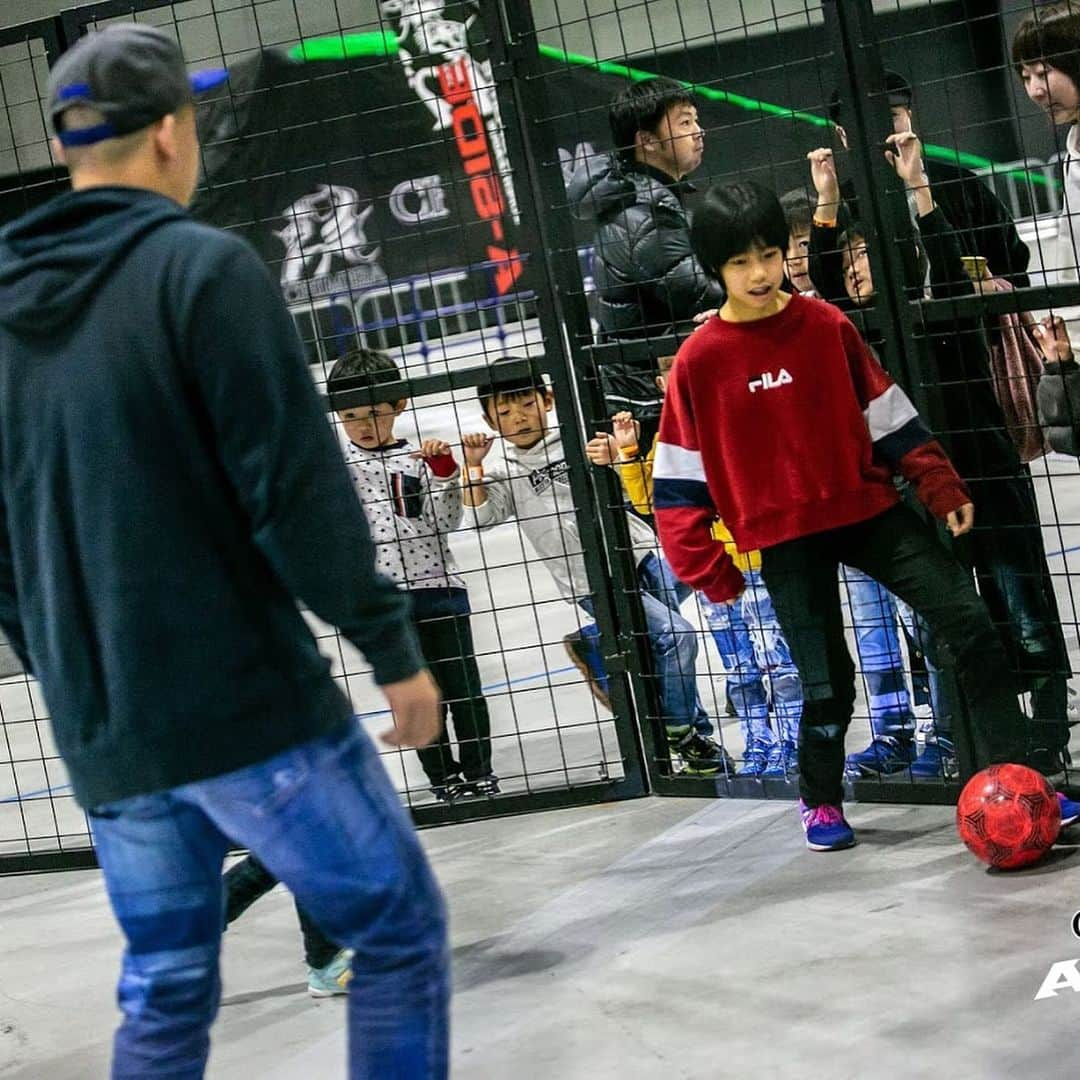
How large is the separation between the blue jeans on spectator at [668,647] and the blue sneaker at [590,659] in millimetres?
189

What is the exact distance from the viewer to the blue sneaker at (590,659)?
4891 millimetres

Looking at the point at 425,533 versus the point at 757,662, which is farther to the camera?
the point at 425,533

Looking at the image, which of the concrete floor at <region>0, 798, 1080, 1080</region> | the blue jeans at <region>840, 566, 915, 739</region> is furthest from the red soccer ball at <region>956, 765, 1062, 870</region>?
the blue jeans at <region>840, 566, 915, 739</region>

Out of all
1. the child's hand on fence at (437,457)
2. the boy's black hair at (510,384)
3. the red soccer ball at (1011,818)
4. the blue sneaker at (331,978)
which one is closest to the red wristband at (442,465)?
the child's hand on fence at (437,457)

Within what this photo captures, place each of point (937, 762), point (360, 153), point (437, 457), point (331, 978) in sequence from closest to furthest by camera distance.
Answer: point (331, 978) → point (937, 762) → point (437, 457) → point (360, 153)

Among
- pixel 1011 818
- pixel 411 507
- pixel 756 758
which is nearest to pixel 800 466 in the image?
pixel 1011 818

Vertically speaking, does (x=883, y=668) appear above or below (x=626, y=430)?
below

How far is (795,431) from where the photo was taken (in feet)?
12.5

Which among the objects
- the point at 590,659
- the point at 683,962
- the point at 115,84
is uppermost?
the point at 115,84

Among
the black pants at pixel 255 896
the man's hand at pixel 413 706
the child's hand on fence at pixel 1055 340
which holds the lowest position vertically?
the black pants at pixel 255 896

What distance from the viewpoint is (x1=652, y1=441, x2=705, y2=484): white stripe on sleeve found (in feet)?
13.0

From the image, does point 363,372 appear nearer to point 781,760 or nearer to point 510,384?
point 510,384

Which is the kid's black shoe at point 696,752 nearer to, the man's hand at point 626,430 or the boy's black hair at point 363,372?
the man's hand at point 626,430

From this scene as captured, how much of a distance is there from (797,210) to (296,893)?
120 inches
